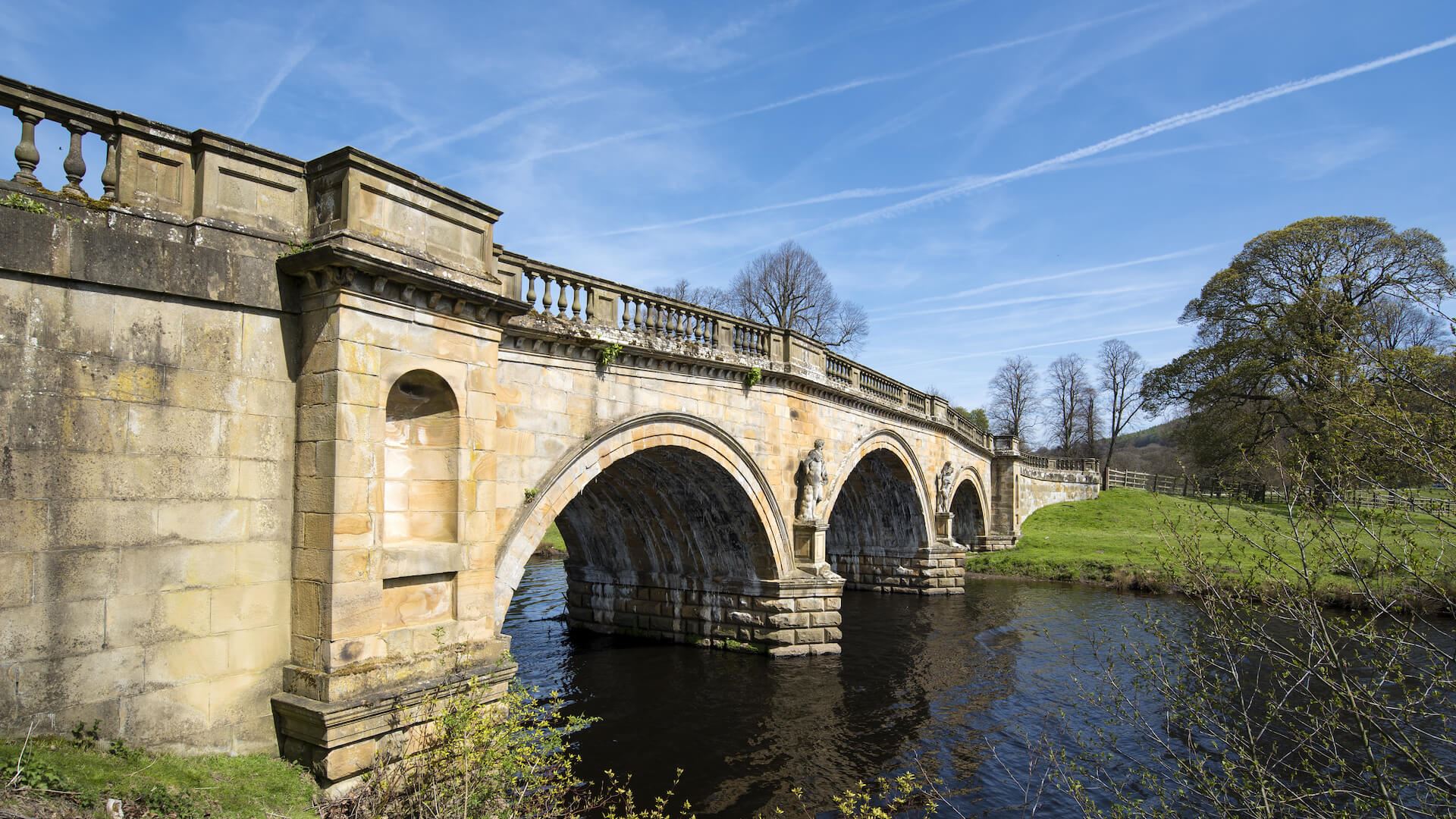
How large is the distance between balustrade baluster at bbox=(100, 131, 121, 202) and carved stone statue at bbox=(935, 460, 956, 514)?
2288 cm

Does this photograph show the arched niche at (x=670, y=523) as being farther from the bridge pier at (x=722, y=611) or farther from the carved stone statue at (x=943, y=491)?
the carved stone statue at (x=943, y=491)

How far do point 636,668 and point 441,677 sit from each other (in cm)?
780

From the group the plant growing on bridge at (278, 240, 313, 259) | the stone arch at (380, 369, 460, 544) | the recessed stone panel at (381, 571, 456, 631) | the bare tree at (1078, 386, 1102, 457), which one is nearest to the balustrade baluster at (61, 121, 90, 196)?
the plant growing on bridge at (278, 240, 313, 259)

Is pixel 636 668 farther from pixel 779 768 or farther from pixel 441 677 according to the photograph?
pixel 441 677

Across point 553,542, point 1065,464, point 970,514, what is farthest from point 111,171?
point 1065,464

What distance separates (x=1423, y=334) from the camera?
26.7m

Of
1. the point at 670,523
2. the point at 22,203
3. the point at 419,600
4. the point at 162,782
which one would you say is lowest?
the point at 162,782

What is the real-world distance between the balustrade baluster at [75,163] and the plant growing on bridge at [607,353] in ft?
19.3

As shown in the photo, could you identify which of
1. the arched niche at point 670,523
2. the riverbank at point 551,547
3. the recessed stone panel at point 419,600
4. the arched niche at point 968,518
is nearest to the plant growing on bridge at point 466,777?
the recessed stone panel at point 419,600

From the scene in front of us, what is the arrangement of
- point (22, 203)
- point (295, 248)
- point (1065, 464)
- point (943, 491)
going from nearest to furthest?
1. point (22, 203)
2. point (295, 248)
3. point (943, 491)
4. point (1065, 464)

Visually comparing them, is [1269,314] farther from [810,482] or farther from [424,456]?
[424,456]

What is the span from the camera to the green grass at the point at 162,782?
15.3 ft

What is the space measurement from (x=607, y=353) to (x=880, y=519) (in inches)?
637

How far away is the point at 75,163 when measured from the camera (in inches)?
223
